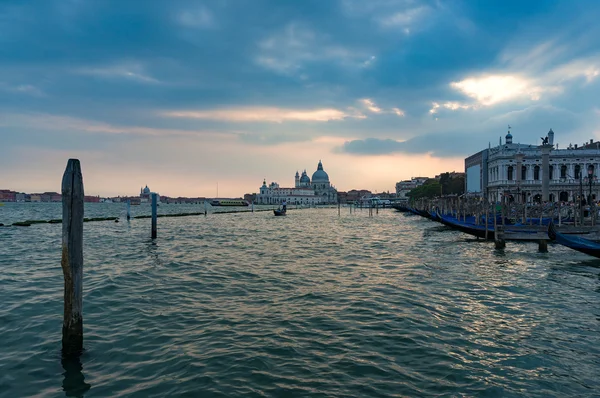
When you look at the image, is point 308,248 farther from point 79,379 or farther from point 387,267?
point 79,379

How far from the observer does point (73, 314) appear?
20.6ft

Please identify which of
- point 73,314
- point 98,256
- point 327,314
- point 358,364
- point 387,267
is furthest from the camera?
point 98,256

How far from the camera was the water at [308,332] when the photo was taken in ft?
17.2

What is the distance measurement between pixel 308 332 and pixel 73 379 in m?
3.61

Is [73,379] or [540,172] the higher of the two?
[540,172]

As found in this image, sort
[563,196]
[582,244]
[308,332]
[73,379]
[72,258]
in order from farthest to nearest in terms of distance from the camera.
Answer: [563,196] < [582,244] < [308,332] < [72,258] < [73,379]

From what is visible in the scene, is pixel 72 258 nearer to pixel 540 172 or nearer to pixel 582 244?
pixel 582 244

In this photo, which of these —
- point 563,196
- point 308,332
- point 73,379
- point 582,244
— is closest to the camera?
point 73,379

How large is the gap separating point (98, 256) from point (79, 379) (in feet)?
42.9

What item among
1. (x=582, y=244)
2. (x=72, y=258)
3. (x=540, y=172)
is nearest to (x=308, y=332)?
(x=72, y=258)

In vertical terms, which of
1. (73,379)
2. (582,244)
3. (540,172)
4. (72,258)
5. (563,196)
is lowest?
(73,379)

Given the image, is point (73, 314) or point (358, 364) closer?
point (358, 364)

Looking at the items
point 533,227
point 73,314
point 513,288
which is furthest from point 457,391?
point 533,227

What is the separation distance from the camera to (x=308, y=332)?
7.07m
